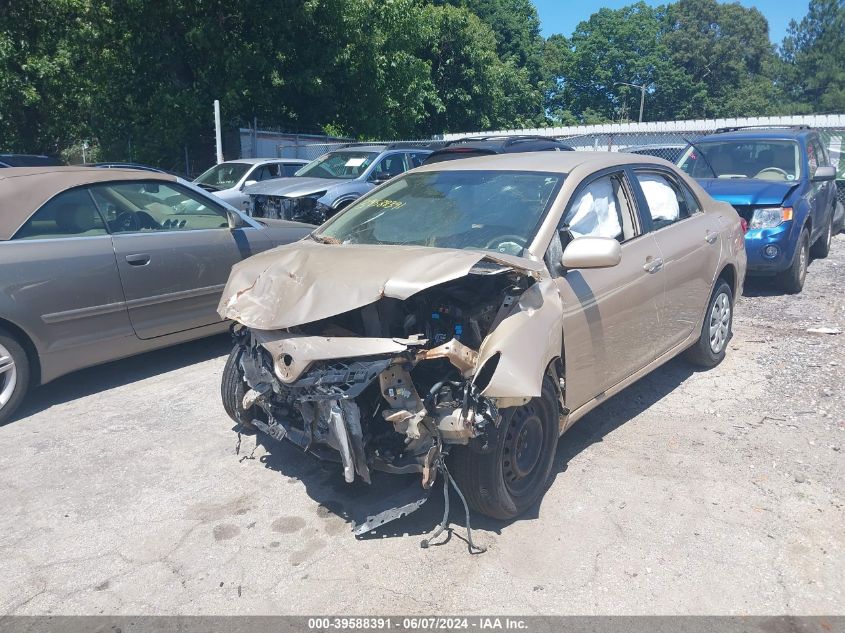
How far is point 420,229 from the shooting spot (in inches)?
165

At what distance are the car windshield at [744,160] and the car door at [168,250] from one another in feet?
20.4

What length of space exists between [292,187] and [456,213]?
23.9 feet

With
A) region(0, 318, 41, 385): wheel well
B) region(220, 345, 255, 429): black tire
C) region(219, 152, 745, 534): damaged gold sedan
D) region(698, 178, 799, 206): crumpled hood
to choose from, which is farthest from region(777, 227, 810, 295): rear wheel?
region(0, 318, 41, 385): wheel well

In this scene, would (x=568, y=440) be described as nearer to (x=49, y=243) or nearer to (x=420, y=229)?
(x=420, y=229)

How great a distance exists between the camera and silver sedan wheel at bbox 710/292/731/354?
5.71m

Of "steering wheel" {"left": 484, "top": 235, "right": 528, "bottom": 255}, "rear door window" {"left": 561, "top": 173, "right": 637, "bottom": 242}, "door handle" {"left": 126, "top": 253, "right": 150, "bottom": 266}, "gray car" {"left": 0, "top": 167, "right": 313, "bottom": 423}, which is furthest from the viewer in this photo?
"door handle" {"left": 126, "top": 253, "right": 150, "bottom": 266}

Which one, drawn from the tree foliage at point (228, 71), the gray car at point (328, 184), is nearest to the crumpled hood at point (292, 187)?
the gray car at point (328, 184)

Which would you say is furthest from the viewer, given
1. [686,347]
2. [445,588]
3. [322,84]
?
[322,84]

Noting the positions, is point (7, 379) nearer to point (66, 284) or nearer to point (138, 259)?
point (66, 284)

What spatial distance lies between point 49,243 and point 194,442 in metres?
1.85

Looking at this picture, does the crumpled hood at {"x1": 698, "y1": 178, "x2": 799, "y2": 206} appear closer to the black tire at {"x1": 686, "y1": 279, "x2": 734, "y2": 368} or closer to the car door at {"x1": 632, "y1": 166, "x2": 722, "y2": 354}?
the black tire at {"x1": 686, "y1": 279, "x2": 734, "y2": 368}

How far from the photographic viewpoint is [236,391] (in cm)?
405

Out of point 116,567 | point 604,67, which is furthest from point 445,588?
point 604,67

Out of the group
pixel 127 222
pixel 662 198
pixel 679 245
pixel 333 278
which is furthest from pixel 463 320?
pixel 127 222
